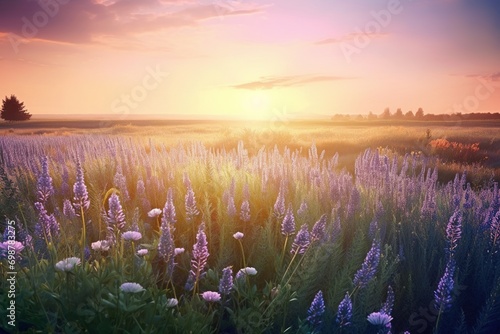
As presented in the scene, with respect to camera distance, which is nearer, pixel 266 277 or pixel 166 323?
pixel 166 323

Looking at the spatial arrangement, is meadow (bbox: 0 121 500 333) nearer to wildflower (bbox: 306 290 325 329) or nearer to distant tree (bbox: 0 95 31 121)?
wildflower (bbox: 306 290 325 329)

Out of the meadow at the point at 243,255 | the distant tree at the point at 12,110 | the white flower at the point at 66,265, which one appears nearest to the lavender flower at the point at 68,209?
the meadow at the point at 243,255

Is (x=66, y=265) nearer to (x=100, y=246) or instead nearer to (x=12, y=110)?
(x=100, y=246)

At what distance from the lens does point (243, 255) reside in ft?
8.16

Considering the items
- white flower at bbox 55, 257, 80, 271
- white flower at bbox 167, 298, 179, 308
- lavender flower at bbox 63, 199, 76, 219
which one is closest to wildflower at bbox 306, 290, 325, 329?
white flower at bbox 167, 298, 179, 308

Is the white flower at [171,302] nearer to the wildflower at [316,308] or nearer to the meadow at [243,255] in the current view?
the meadow at [243,255]

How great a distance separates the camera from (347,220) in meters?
4.25

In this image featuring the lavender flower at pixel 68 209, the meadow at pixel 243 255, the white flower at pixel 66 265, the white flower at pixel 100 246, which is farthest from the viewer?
the lavender flower at pixel 68 209

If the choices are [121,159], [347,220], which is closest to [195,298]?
[347,220]

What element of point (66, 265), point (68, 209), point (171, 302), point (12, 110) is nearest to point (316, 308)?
point (171, 302)

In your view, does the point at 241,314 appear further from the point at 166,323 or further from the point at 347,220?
the point at 347,220

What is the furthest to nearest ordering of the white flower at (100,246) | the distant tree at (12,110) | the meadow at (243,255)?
the distant tree at (12,110)
the white flower at (100,246)
the meadow at (243,255)

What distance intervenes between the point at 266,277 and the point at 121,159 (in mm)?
3714

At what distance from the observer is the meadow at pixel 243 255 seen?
2289 mm
